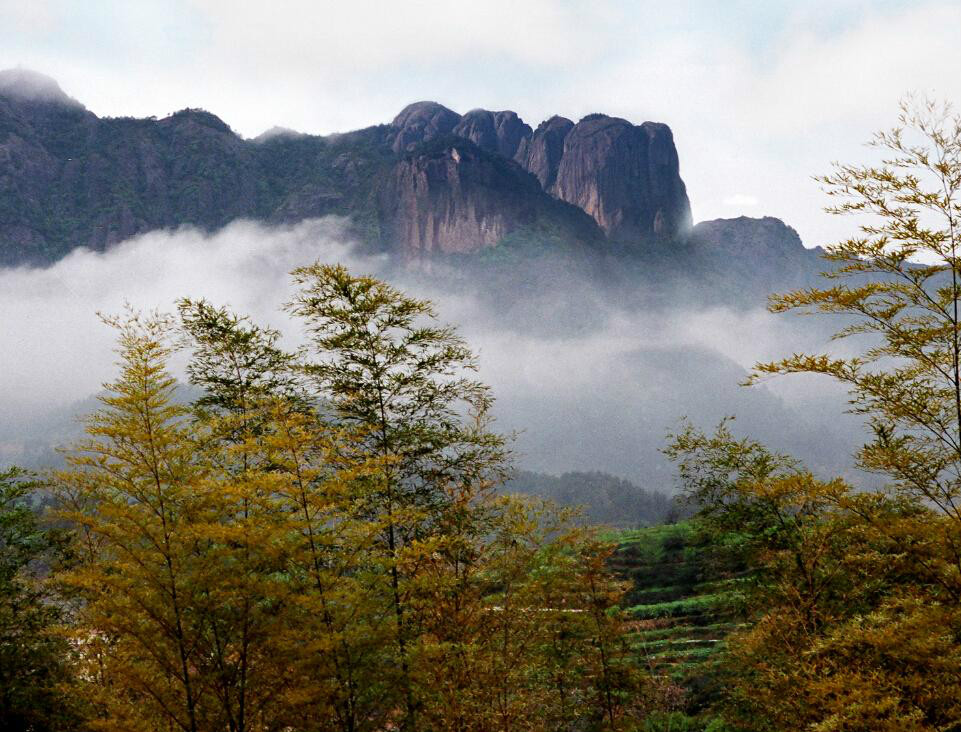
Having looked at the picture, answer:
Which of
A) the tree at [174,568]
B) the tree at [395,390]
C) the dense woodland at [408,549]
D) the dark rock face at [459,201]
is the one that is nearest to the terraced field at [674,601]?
the dense woodland at [408,549]

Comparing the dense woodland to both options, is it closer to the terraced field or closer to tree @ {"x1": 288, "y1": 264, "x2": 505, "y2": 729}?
tree @ {"x1": 288, "y1": 264, "x2": 505, "y2": 729}

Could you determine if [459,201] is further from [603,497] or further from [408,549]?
[408,549]

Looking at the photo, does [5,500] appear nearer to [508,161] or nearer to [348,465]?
[348,465]

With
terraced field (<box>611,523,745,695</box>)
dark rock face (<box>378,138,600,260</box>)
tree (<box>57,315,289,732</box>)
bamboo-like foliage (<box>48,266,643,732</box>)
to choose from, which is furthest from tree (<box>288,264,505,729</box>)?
dark rock face (<box>378,138,600,260</box>)

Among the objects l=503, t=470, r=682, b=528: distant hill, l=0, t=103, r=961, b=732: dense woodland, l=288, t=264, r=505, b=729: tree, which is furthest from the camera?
l=503, t=470, r=682, b=528: distant hill

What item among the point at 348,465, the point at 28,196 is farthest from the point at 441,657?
the point at 28,196

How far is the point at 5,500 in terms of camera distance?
42.7ft

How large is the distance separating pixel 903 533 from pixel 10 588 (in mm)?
14157

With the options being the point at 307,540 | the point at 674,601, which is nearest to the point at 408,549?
the point at 307,540

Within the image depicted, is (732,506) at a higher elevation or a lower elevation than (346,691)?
higher

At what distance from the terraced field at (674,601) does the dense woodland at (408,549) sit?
4.70 meters

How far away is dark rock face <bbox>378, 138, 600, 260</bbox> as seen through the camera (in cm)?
17850

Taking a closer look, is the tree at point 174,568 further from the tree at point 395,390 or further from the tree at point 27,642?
the tree at point 27,642

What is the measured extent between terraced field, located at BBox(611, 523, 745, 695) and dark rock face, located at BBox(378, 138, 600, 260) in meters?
141
